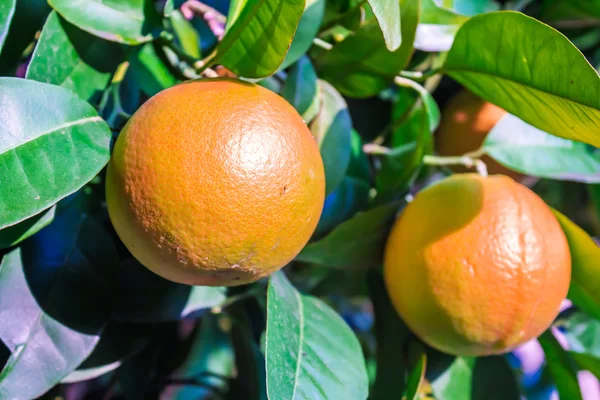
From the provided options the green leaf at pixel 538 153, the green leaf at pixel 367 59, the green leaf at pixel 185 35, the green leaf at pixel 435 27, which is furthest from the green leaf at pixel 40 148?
the green leaf at pixel 538 153

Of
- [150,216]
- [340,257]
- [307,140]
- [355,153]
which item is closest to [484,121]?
[355,153]

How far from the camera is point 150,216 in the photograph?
18.3 inches

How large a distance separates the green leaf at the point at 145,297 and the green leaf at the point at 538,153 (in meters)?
0.47

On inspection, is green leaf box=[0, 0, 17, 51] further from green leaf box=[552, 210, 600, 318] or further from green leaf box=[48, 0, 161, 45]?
green leaf box=[552, 210, 600, 318]

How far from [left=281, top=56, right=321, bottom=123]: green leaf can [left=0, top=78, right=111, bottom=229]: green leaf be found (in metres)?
0.23

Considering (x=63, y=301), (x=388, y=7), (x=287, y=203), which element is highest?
(x=388, y=7)

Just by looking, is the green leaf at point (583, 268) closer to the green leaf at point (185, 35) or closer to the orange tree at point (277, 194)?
the orange tree at point (277, 194)

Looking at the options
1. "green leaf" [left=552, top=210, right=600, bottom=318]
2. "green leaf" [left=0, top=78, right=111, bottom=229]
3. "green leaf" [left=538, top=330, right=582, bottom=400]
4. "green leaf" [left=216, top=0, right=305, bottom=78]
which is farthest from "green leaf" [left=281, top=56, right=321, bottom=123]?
"green leaf" [left=538, top=330, right=582, bottom=400]

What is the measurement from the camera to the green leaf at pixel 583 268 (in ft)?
2.21

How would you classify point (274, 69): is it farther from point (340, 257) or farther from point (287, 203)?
point (340, 257)

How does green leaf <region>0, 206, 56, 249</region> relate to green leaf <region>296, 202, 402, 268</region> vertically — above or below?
above

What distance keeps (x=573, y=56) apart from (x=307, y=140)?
0.25 meters

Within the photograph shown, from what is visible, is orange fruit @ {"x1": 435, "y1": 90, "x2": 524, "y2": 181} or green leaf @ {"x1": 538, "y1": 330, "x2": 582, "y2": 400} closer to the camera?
green leaf @ {"x1": 538, "y1": 330, "x2": 582, "y2": 400}

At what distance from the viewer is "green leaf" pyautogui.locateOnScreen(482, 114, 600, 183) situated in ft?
2.55
